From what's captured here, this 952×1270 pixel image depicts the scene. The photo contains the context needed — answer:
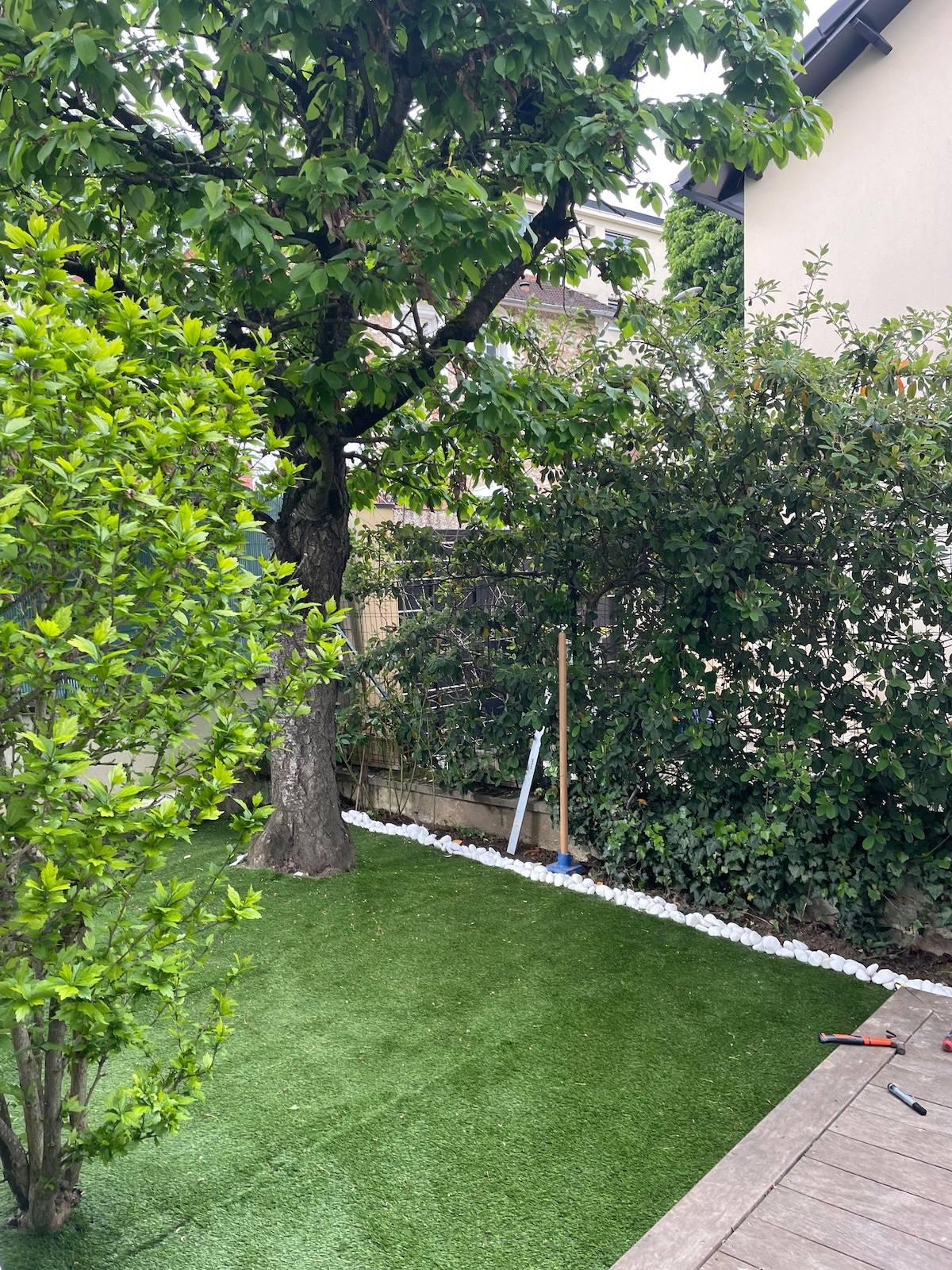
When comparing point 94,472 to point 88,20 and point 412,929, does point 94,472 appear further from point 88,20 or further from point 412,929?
point 412,929

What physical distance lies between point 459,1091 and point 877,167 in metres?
8.59

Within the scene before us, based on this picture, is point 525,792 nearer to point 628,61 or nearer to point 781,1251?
point 781,1251

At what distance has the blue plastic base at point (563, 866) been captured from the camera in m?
5.11

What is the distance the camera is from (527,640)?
18.2ft

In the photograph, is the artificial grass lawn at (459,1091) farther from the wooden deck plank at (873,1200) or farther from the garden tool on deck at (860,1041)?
the wooden deck plank at (873,1200)

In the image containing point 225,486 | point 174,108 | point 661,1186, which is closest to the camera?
point 225,486

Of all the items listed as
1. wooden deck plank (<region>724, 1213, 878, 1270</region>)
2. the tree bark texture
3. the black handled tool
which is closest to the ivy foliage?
the black handled tool

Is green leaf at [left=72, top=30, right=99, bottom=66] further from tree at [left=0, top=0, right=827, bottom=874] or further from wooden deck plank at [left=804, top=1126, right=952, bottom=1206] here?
wooden deck plank at [left=804, top=1126, right=952, bottom=1206]

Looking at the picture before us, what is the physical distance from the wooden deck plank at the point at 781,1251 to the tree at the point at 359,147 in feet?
10.5

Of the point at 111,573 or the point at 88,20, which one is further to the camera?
the point at 88,20

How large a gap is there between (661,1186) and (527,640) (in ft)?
11.2

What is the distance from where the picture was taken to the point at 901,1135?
2.67 meters

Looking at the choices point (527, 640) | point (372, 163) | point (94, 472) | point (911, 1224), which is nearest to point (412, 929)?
point (527, 640)

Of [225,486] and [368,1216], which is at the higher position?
[225,486]
